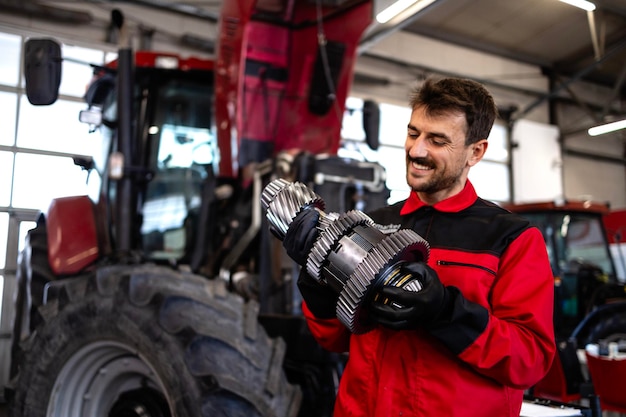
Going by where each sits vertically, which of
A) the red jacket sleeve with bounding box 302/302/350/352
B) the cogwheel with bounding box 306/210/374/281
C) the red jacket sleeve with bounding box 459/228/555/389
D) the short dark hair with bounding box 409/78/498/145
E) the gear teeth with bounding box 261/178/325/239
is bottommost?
the red jacket sleeve with bounding box 302/302/350/352

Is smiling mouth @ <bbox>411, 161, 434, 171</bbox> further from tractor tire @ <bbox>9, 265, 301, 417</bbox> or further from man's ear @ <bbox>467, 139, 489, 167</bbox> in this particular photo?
tractor tire @ <bbox>9, 265, 301, 417</bbox>

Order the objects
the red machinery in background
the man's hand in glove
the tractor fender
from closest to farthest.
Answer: the man's hand in glove, the red machinery in background, the tractor fender

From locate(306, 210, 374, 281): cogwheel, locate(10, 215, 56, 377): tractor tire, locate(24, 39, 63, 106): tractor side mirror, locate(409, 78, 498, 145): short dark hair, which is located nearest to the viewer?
locate(306, 210, 374, 281): cogwheel

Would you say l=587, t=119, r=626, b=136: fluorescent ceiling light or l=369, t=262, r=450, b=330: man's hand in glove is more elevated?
l=587, t=119, r=626, b=136: fluorescent ceiling light

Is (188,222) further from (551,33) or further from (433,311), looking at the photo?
(433,311)

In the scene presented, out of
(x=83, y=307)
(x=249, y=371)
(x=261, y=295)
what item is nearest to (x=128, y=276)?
(x=83, y=307)

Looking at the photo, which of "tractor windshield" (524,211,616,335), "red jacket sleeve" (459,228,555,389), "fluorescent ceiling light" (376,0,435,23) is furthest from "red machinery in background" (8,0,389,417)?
"tractor windshield" (524,211,616,335)

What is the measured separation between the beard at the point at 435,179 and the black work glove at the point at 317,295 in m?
0.35

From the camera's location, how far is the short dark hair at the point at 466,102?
5.02 feet

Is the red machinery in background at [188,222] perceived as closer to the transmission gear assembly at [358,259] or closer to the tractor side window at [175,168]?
the tractor side window at [175,168]

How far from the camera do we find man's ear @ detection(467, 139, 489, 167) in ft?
5.17

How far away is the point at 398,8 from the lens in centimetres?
326

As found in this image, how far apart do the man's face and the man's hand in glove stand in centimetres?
31

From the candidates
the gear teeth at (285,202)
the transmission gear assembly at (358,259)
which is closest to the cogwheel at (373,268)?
the transmission gear assembly at (358,259)
